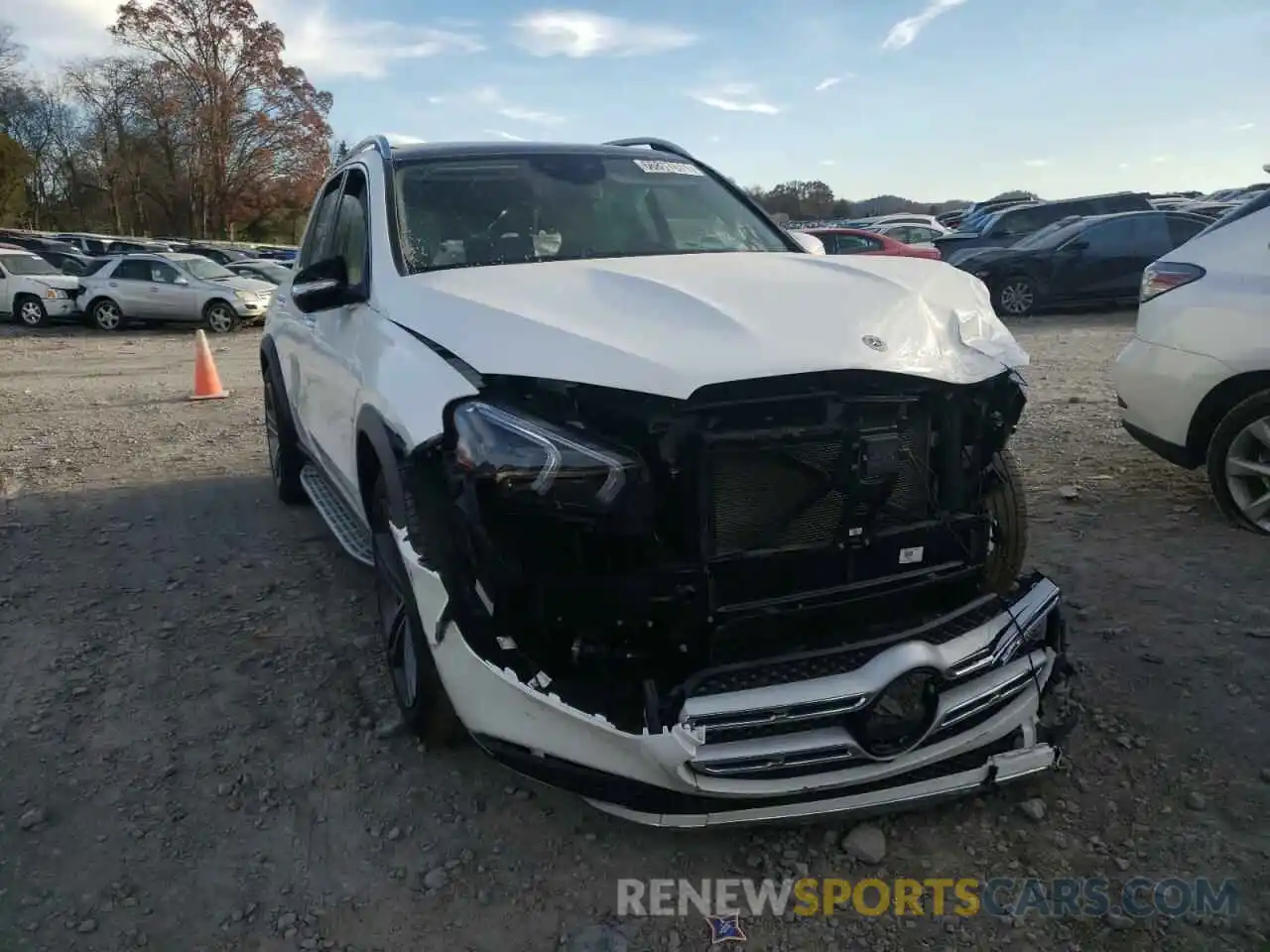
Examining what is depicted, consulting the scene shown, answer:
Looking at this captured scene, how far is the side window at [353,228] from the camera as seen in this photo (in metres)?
3.71

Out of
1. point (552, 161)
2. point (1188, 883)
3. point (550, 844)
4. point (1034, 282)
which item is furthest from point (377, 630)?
point (1034, 282)

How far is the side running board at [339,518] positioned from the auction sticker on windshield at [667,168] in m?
1.93

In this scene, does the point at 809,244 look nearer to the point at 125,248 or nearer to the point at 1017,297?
the point at 1017,297

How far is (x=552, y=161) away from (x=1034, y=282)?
1269 centimetres

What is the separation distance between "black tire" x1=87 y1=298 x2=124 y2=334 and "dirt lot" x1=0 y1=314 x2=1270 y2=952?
17.0 meters

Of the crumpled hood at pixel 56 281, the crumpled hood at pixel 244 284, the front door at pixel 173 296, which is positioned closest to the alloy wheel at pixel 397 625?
the crumpled hood at pixel 244 284

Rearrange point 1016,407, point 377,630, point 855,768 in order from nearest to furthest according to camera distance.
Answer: point 855,768, point 1016,407, point 377,630

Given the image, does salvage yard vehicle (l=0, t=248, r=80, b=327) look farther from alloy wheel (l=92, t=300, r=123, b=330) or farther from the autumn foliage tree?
the autumn foliage tree

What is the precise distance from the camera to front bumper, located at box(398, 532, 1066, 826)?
229cm

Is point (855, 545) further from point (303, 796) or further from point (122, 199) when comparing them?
point (122, 199)

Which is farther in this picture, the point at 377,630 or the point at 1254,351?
the point at 1254,351

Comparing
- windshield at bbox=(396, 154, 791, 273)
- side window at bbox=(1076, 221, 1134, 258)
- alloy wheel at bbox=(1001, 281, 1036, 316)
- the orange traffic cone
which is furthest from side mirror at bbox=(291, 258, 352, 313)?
side window at bbox=(1076, 221, 1134, 258)

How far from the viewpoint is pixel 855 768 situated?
240 centimetres

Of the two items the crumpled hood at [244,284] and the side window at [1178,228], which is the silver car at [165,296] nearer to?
the crumpled hood at [244,284]
